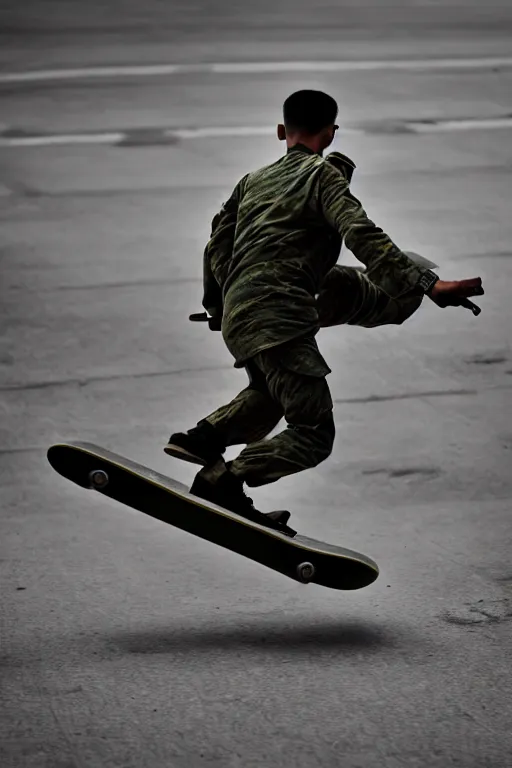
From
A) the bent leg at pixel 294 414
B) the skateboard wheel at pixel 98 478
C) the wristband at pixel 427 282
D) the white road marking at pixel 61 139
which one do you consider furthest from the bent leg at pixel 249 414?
the white road marking at pixel 61 139

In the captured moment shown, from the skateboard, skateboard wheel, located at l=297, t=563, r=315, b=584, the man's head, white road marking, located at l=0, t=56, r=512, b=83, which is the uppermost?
white road marking, located at l=0, t=56, r=512, b=83

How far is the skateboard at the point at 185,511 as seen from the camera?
19.1ft

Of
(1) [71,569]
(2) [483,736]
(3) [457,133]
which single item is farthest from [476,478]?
(3) [457,133]

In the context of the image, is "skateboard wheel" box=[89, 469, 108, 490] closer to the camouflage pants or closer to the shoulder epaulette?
the camouflage pants

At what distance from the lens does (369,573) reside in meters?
5.99

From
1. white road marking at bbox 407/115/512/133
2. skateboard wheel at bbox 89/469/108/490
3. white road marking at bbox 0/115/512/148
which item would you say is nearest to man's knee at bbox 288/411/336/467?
skateboard wheel at bbox 89/469/108/490

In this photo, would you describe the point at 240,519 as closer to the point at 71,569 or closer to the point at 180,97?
the point at 71,569

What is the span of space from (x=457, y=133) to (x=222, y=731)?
443 inches

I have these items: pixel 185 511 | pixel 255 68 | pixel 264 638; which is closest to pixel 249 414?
pixel 185 511

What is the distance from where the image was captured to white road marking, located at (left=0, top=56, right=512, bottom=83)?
18297 millimetres

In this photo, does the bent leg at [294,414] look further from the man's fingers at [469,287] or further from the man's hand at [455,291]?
the man's fingers at [469,287]

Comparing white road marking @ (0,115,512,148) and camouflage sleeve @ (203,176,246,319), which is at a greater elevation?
white road marking @ (0,115,512,148)

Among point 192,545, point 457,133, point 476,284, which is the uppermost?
point 457,133

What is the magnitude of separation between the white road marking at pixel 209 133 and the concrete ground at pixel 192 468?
0.11m
